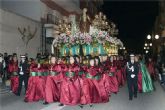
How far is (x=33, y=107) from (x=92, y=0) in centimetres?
6631

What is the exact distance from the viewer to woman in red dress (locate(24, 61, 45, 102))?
14695 millimetres

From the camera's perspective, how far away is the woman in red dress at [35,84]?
48.2 feet

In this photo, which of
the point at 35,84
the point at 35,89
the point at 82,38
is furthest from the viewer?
the point at 82,38

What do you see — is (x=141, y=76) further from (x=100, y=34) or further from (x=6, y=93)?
(x=6, y=93)

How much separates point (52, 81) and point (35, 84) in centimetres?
88

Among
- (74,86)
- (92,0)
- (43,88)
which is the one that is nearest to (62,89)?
(74,86)

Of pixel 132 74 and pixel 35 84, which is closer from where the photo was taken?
pixel 35 84

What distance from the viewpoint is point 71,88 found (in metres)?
13.6

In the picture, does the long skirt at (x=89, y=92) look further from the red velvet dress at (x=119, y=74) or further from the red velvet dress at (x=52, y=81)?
the red velvet dress at (x=119, y=74)

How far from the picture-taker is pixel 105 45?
2286 cm

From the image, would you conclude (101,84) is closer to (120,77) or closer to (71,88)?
(71,88)

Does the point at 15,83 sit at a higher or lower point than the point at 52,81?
lower

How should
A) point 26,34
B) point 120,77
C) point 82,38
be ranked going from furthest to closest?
point 26,34
point 120,77
point 82,38

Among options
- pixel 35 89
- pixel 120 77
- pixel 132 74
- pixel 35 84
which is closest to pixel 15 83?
A: pixel 35 89
